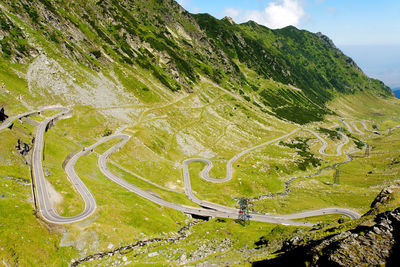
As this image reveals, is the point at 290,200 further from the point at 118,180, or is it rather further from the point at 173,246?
the point at 118,180

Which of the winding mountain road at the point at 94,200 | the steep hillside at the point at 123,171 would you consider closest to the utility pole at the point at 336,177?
the steep hillside at the point at 123,171

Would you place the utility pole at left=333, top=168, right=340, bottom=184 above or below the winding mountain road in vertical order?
above

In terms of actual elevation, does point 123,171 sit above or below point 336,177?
below

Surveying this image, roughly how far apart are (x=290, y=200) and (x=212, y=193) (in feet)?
126

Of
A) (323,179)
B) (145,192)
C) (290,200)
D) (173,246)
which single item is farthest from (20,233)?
(323,179)

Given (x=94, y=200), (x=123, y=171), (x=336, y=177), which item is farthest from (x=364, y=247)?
(x=336, y=177)

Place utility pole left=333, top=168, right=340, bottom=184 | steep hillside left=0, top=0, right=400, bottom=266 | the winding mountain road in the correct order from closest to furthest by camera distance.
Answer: steep hillside left=0, top=0, right=400, bottom=266
the winding mountain road
utility pole left=333, top=168, right=340, bottom=184

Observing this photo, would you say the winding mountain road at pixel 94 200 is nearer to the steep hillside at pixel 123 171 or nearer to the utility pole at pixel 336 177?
the steep hillside at pixel 123 171

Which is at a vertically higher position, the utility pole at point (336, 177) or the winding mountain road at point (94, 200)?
the utility pole at point (336, 177)

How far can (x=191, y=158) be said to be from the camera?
152 meters

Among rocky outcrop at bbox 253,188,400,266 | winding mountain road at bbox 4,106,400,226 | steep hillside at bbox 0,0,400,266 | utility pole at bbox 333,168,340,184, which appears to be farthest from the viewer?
utility pole at bbox 333,168,340,184

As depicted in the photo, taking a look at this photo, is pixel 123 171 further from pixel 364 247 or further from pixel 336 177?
pixel 336 177

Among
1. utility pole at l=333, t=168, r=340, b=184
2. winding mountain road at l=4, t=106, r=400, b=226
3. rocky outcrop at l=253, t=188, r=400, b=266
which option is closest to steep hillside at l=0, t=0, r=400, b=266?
winding mountain road at l=4, t=106, r=400, b=226

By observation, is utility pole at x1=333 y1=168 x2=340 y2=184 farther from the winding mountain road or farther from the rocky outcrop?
the rocky outcrop
